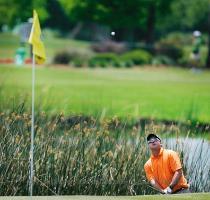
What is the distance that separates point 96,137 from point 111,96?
846 inches

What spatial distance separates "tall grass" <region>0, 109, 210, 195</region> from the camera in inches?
496

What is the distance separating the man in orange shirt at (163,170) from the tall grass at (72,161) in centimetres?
112

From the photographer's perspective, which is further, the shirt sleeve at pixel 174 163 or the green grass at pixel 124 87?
the green grass at pixel 124 87

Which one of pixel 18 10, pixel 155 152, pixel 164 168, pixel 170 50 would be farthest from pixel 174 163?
pixel 18 10

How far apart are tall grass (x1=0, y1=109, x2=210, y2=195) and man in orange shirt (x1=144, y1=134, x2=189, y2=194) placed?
3.69ft

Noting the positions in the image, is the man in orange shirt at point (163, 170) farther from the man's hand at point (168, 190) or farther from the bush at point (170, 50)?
the bush at point (170, 50)

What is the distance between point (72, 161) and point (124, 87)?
1012 inches

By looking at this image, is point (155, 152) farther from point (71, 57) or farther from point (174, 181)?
point (71, 57)

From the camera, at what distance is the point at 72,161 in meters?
12.9

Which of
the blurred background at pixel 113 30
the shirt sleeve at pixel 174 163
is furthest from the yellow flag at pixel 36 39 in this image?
the blurred background at pixel 113 30

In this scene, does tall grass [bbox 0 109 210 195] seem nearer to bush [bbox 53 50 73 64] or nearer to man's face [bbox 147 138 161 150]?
man's face [bbox 147 138 161 150]

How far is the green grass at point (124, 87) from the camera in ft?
101

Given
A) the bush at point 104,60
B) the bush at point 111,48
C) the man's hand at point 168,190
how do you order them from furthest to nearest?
1. the bush at point 111,48
2. the bush at point 104,60
3. the man's hand at point 168,190

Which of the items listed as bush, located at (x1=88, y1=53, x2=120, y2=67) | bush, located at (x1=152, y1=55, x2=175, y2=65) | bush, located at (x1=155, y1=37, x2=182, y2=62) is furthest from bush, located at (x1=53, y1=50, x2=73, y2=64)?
bush, located at (x1=155, y1=37, x2=182, y2=62)
